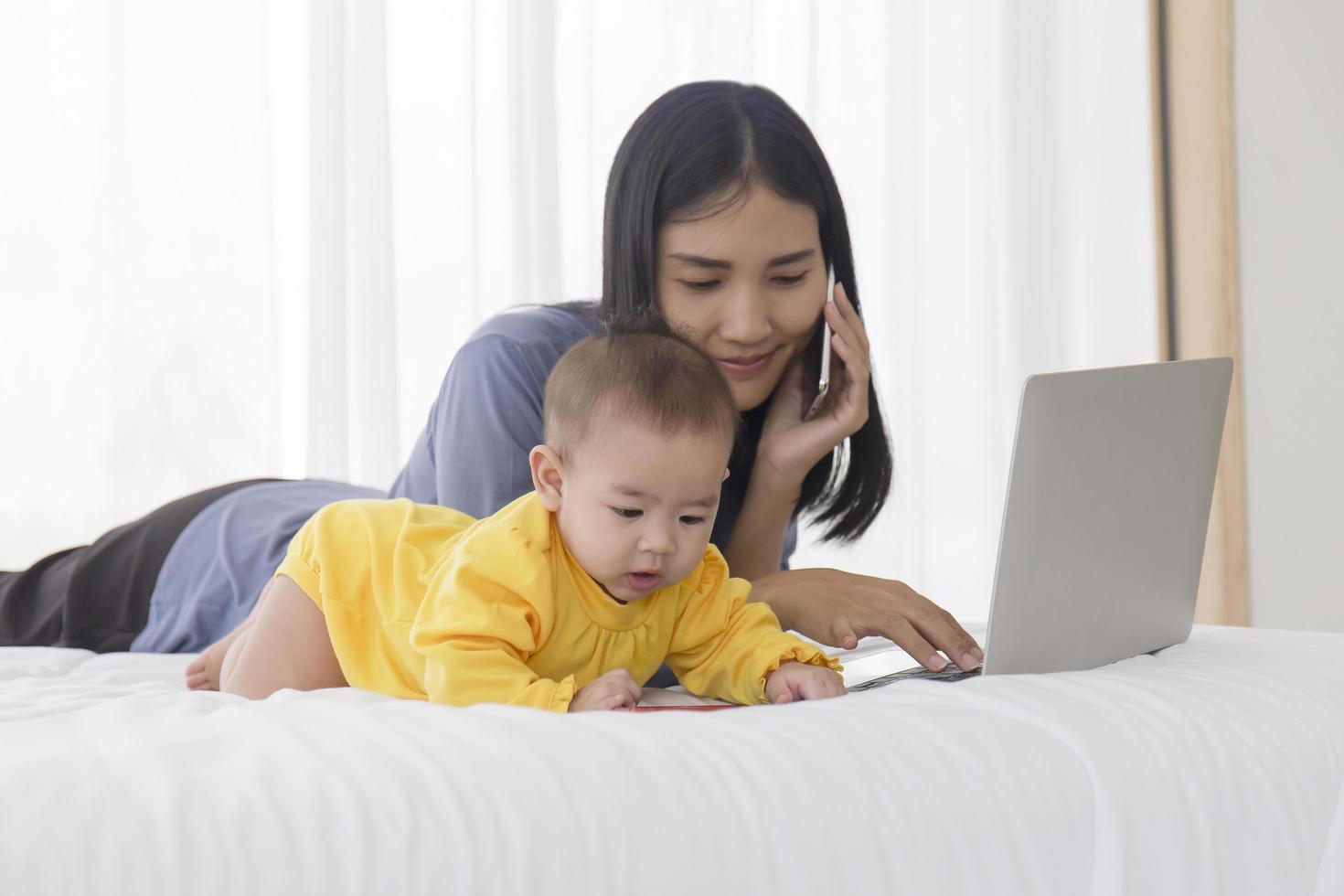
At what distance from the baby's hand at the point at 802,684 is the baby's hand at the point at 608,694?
13 centimetres

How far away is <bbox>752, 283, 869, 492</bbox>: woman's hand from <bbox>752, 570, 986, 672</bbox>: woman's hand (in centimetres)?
28

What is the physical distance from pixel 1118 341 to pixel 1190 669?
232 centimetres

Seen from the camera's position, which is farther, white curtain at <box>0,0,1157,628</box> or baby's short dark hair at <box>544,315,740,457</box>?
white curtain at <box>0,0,1157,628</box>

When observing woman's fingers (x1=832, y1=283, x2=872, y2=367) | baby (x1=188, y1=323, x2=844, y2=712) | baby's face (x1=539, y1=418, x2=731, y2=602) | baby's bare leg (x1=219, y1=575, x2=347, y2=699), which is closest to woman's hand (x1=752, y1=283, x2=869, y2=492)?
woman's fingers (x1=832, y1=283, x2=872, y2=367)

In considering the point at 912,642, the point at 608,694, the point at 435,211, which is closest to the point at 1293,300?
the point at 435,211

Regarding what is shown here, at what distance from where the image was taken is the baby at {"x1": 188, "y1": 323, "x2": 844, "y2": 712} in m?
0.99

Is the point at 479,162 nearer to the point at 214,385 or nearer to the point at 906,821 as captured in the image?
the point at 214,385

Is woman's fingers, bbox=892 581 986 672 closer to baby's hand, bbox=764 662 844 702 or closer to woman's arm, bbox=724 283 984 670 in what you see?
woman's arm, bbox=724 283 984 670

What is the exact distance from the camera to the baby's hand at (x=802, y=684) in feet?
3.28

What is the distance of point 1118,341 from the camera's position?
3152 millimetres

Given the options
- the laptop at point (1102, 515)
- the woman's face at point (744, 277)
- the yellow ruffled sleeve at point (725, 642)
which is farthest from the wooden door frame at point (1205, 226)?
the yellow ruffled sleeve at point (725, 642)

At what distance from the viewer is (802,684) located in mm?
1007

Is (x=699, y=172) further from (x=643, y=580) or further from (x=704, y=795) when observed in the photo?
(x=704, y=795)

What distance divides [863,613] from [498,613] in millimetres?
359
